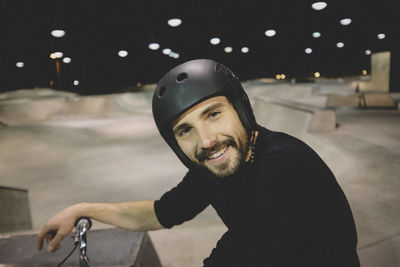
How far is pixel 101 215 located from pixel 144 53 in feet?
114

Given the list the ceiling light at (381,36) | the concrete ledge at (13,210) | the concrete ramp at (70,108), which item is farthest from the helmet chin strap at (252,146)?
the concrete ramp at (70,108)

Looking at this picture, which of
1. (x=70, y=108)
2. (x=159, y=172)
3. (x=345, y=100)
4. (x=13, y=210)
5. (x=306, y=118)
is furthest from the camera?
(x=70, y=108)

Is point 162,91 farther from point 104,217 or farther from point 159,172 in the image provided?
point 159,172

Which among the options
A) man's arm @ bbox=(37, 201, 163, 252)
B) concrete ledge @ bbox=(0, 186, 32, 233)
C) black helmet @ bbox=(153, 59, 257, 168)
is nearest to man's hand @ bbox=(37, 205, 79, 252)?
man's arm @ bbox=(37, 201, 163, 252)

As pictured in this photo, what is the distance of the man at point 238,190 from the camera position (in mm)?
1025

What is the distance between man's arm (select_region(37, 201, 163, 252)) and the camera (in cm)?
160

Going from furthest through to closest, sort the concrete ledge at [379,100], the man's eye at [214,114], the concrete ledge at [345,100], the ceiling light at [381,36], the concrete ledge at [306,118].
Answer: the ceiling light at [381,36]
the concrete ledge at [345,100]
the concrete ledge at [379,100]
the concrete ledge at [306,118]
the man's eye at [214,114]

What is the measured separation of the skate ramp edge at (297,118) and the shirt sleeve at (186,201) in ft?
22.4

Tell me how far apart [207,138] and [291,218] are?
0.59m

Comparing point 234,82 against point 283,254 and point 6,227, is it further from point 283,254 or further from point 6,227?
point 6,227

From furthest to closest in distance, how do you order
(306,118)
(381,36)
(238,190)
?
(381,36) < (306,118) < (238,190)

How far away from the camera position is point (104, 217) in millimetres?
1695

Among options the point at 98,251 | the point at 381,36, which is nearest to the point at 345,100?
the point at 381,36

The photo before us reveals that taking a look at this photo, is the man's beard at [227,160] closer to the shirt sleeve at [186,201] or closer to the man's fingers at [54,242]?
the shirt sleeve at [186,201]
